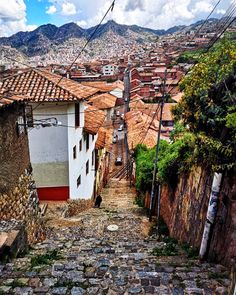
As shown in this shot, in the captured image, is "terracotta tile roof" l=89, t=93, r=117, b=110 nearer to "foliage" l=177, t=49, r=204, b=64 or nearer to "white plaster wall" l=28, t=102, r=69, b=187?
"foliage" l=177, t=49, r=204, b=64

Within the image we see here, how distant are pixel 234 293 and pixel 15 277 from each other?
13.1 feet

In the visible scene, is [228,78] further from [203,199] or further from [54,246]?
[54,246]

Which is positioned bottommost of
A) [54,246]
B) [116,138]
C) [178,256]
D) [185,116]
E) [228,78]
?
[116,138]

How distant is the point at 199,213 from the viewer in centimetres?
832

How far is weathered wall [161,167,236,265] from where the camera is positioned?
6.36 meters

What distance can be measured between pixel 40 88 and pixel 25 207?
656 cm

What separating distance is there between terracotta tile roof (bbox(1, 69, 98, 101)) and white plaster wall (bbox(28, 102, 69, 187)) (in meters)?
0.53

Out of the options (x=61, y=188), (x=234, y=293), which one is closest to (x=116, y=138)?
(x=61, y=188)

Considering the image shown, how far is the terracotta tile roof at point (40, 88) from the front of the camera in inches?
577

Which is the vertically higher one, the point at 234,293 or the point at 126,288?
the point at 234,293

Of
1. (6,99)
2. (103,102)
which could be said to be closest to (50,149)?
(6,99)

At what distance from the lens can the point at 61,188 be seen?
16.9 meters

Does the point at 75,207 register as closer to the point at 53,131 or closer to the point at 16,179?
the point at 53,131

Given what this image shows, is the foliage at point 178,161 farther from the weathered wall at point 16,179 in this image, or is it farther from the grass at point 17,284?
the grass at point 17,284
